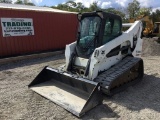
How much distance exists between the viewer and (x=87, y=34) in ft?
18.5

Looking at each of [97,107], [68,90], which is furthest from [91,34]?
[97,107]

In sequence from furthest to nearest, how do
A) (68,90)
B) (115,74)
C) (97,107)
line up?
(68,90) < (115,74) < (97,107)

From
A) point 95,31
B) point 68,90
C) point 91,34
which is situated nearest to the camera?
point 68,90

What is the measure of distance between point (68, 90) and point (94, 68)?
34.5 inches

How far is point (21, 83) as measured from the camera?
6.26 meters

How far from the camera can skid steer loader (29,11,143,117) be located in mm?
4645

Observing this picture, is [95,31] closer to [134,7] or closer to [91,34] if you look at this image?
[91,34]

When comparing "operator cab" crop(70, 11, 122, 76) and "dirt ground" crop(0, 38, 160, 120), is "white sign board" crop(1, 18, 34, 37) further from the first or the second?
"operator cab" crop(70, 11, 122, 76)

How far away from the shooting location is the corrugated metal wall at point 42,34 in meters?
10.2

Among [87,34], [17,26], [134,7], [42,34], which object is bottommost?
[42,34]

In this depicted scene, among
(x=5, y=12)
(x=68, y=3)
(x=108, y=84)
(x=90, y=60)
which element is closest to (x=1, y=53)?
(x=5, y=12)

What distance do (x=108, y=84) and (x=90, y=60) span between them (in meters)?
0.82

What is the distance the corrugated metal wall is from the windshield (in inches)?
221

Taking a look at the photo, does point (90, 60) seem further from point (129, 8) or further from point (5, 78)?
point (129, 8)
